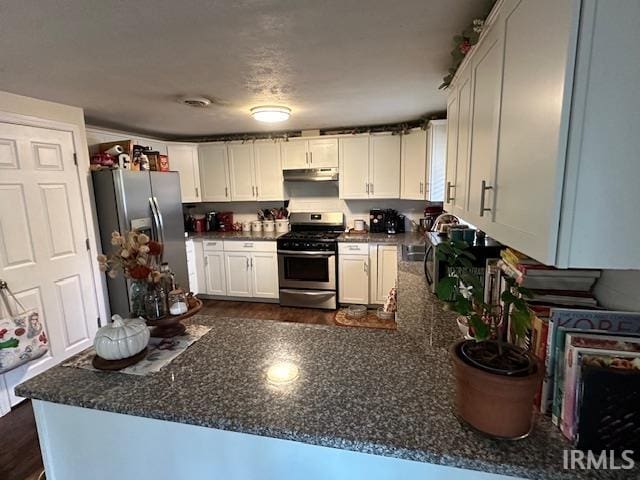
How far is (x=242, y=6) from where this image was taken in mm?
1225

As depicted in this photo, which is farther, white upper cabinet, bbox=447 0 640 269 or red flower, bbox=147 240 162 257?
red flower, bbox=147 240 162 257

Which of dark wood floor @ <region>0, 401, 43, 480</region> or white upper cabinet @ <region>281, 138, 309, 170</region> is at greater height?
white upper cabinet @ <region>281, 138, 309, 170</region>

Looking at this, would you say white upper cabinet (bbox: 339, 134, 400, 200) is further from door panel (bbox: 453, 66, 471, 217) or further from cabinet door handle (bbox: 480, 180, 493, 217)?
cabinet door handle (bbox: 480, 180, 493, 217)

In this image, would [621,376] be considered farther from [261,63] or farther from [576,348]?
[261,63]

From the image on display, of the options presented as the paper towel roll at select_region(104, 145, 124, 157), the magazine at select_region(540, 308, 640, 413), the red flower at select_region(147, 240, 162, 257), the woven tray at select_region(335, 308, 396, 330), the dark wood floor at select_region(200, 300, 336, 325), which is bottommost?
the dark wood floor at select_region(200, 300, 336, 325)

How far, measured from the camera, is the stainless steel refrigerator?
9.42 feet

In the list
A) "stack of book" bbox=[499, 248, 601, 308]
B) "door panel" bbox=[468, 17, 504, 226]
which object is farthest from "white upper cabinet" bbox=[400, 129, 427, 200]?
"stack of book" bbox=[499, 248, 601, 308]

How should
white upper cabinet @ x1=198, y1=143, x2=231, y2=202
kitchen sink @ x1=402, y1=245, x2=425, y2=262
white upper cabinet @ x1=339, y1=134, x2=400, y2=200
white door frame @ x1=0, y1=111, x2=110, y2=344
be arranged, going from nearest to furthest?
1. white door frame @ x1=0, y1=111, x2=110, y2=344
2. kitchen sink @ x1=402, y1=245, x2=425, y2=262
3. white upper cabinet @ x1=339, y1=134, x2=400, y2=200
4. white upper cabinet @ x1=198, y1=143, x2=231, y2=202

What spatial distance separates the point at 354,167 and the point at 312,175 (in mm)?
547

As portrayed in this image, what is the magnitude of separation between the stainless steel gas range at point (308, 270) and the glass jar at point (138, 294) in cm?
258

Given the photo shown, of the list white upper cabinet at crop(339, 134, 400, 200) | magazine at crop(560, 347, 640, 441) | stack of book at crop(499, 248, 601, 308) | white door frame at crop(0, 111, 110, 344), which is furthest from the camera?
white upper cabinet at crop(339, 134, 400, 200)

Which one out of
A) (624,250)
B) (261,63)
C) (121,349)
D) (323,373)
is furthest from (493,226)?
(261,63)

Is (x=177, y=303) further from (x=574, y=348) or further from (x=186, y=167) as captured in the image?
(x=186, y=167)

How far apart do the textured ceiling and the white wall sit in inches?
44.1
